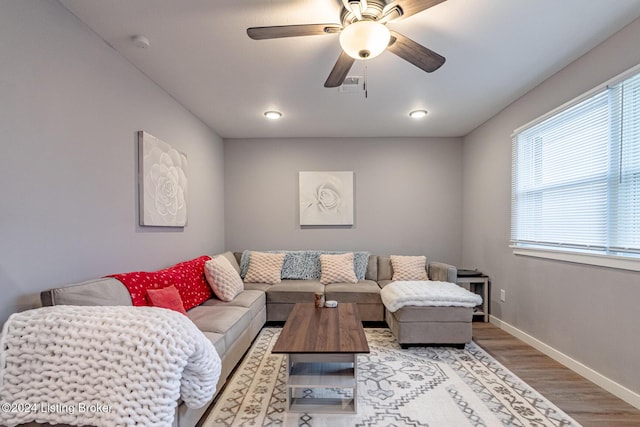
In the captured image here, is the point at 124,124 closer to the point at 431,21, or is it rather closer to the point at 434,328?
the point at 431,21

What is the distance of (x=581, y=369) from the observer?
2303 mm

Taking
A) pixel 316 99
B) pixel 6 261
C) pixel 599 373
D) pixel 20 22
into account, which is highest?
pixel 316 99

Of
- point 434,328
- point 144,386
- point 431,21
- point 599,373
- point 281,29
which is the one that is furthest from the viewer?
point 434,328

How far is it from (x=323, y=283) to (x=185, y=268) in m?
1.74

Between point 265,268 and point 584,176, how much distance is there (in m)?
3.37

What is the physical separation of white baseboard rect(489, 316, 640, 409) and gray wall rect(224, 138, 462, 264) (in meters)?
1.56

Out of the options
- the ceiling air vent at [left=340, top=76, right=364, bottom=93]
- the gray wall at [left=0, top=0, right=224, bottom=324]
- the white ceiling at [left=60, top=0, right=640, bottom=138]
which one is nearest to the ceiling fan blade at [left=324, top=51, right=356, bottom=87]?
the white ceiling at [left=60, top=0, right=640, bottom=138]

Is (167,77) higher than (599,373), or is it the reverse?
(167,77)

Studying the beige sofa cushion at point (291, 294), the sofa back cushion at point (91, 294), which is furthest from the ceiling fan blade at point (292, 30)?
the beige sofa cushion at point (291, 294)

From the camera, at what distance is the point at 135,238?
2398 mm

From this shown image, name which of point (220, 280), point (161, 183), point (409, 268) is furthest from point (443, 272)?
point (161, 183)

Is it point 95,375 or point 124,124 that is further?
point 124,124

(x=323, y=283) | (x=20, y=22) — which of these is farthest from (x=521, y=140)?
(x=20, y=22)

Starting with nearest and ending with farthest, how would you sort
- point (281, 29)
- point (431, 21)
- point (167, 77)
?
1. point (281, 29)
2. point (431, 21)
3. point (167, 77)
